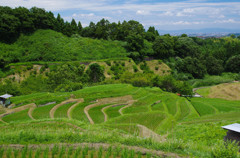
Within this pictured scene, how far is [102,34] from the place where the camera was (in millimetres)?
62781

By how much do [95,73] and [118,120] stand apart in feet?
72.5

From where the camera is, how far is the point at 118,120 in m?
21.0

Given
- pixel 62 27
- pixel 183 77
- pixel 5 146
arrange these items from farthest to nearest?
1. pixel 183 77
2. pixel 62 27
3. pixel 5 146

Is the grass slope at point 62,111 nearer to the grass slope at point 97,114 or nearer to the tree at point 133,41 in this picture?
the grass slope at point 97,114

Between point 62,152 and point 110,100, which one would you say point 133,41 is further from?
point 62,152

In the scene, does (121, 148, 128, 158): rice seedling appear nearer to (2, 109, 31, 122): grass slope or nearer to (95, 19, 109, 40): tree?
(2, 109, 31, 122): grass slope

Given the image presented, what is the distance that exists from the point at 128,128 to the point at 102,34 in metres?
49.9

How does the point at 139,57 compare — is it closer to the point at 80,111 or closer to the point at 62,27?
the point at 62,27

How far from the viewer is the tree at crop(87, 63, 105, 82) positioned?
41156mm

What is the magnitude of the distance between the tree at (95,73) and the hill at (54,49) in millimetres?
8573

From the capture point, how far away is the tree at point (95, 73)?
4116 centimetres

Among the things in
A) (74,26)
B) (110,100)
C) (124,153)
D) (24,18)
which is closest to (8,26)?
(24,18)

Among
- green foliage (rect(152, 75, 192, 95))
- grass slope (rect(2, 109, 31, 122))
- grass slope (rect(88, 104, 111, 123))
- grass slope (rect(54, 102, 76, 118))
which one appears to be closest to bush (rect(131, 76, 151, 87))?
green foliage (rect(152, 75, 192, 95))

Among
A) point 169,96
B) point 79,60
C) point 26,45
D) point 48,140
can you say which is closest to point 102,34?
point 79,60
